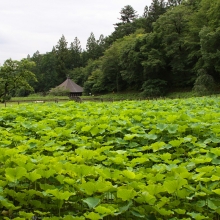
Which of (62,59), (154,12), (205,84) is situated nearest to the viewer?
(205,84)

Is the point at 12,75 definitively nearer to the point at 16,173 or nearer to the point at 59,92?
the point at 59,92

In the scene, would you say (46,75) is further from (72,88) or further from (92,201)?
(92,201)

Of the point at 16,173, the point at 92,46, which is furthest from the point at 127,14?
the point at 16,173

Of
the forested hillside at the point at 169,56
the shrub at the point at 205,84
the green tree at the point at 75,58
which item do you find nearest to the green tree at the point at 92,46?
the green tree at the point at 75,58

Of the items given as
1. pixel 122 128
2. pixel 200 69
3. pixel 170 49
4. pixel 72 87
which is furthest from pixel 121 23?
pixel 122 128

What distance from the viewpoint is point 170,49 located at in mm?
36625

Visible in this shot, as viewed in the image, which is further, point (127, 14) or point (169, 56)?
point (127, 14)

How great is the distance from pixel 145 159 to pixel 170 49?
1402 inches

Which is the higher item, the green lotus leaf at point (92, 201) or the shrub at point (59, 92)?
the shrub at point (59, 92)

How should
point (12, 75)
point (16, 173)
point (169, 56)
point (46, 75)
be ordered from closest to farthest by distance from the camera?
point (16, 173), point (12, 75), point (169, 56), point (46, 75)

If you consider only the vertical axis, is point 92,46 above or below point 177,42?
above

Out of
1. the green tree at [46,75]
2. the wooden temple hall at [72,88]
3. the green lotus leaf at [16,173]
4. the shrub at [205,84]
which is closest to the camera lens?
the green lotus leaf at [16,173]

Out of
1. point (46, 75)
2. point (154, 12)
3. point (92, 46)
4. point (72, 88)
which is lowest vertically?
point (72, 88)

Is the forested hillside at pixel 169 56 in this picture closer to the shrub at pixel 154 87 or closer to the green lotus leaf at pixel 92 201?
the shrub at pixel 154 87
